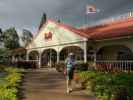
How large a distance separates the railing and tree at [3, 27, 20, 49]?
4024 centimetres

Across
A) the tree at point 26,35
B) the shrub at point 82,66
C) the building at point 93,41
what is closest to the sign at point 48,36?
the building at point 93,41

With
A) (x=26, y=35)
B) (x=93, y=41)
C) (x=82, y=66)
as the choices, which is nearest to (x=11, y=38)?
(x=26, y=35)

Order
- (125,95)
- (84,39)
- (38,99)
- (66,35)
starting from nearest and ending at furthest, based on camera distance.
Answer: (125,95), (38,99), (84,39), (66,35)

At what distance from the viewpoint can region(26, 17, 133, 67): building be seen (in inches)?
851

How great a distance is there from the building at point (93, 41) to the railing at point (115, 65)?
0.75m

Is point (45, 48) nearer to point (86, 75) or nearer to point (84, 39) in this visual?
point (84, 39)

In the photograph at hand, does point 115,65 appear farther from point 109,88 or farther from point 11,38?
point 11,38

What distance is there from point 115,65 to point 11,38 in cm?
4331

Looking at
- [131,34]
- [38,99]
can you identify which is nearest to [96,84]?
[38,99]

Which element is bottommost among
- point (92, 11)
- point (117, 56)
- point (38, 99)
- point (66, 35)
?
point (38, 99)

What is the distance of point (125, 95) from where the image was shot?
A: 8695 millimetres

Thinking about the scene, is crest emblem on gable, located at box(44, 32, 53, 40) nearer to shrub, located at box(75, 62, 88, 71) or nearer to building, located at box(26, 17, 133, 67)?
building, located at box(26, 17, 133, 67)

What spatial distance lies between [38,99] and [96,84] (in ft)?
8.17

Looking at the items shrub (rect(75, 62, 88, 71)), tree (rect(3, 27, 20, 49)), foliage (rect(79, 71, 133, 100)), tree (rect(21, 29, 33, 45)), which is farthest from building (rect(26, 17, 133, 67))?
tree (rect(21, 29, 33, 45))
